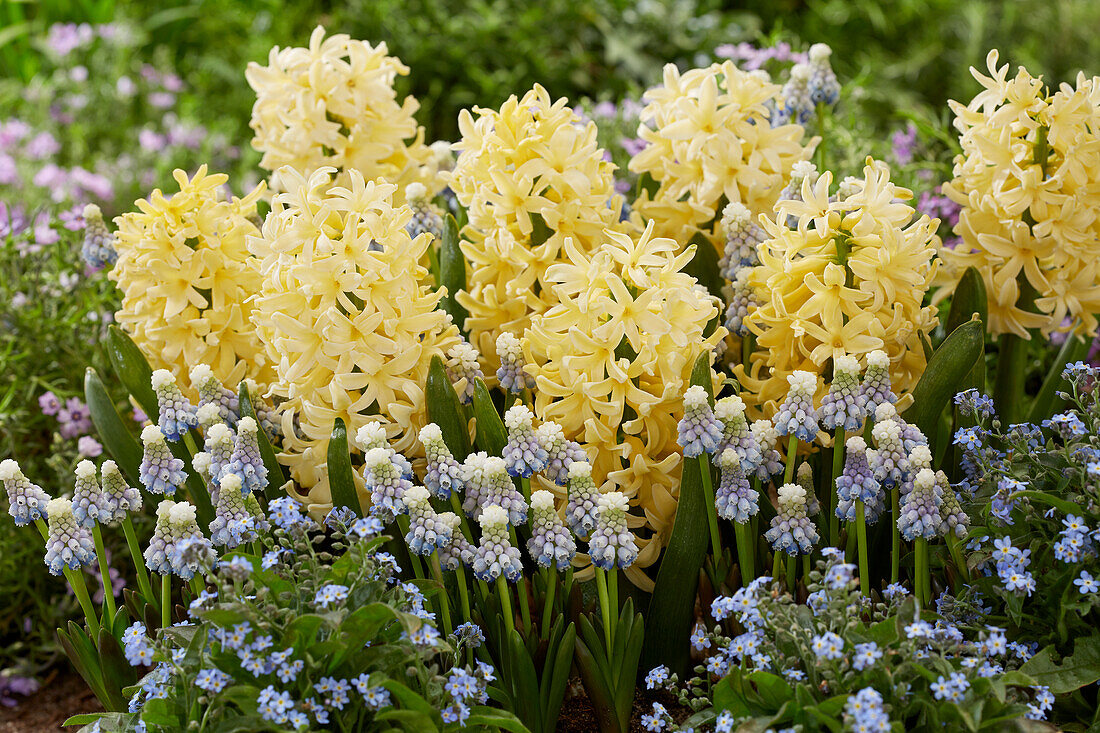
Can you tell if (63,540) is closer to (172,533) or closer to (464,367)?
(172,533)

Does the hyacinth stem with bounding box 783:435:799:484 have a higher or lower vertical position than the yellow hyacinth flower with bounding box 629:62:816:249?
lower

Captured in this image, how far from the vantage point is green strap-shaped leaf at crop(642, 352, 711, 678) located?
1.78 meters

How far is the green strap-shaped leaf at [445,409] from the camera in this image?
5.92 ft

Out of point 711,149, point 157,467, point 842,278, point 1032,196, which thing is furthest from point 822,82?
point 157,467

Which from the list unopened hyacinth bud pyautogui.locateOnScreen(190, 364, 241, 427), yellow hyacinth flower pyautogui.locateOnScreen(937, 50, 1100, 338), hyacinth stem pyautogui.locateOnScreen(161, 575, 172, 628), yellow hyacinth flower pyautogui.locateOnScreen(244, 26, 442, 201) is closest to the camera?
hyacinth stem pyautogui.locateOnScreen(161, 575, 172, 628)

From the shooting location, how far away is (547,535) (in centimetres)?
160

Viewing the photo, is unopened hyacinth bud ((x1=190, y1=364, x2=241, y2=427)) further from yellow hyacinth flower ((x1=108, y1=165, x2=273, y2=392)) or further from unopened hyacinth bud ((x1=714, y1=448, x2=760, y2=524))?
unopened hyacinth bud ((x1=714, y1=448, x2=760, y2=524))

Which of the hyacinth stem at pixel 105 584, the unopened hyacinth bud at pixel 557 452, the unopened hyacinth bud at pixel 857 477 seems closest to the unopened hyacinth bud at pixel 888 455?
the unopened hyacinth bud at pixel 857 477

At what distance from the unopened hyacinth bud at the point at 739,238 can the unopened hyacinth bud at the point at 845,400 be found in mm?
465

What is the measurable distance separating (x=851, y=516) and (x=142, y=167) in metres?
3.84

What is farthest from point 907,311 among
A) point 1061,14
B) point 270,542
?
Answer: point 1061,14

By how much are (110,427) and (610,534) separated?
113 centimetres

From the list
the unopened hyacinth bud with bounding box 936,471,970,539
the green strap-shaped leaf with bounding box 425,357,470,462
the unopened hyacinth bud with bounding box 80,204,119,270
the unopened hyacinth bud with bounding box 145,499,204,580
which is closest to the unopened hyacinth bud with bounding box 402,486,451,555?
the green strap-shaped leaf with bounding box 425,357,470,462

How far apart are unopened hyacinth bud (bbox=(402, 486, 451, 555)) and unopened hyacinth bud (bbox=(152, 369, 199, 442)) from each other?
0.50m
